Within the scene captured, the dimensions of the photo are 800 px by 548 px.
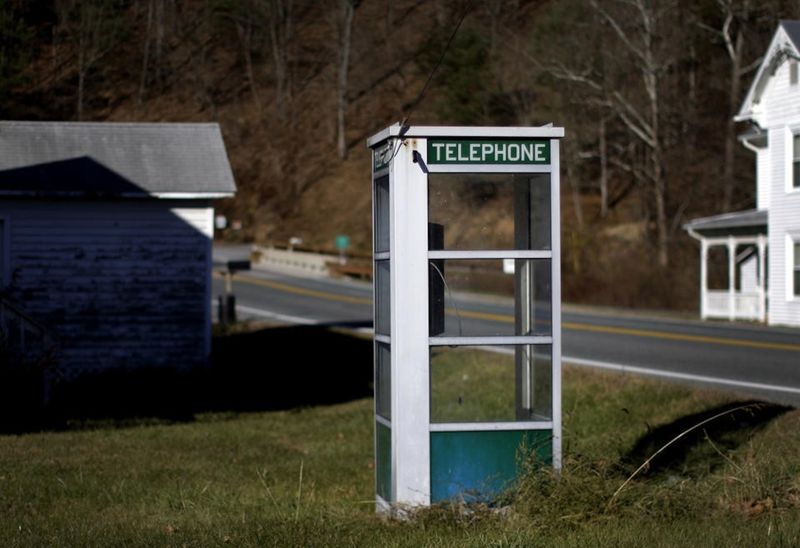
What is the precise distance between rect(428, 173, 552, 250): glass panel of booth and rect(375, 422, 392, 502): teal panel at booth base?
1.33 m

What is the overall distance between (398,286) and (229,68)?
75238 mm

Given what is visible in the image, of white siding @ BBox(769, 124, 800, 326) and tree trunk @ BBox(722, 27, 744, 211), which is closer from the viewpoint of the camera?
white siding @ BBox(769, 124, 800, 326)

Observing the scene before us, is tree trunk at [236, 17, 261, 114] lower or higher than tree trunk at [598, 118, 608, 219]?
higher

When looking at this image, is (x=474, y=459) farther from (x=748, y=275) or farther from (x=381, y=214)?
(x=748, y=275)

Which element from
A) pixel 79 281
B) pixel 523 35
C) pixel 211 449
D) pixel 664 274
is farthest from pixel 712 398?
pixel 523 35

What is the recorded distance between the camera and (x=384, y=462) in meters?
8.05

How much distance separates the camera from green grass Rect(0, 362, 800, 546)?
7090 mm

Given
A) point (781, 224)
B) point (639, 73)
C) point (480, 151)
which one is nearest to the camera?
point (480, 151)

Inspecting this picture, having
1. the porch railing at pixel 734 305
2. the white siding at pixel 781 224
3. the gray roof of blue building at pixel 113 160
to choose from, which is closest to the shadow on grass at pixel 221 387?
the gray roof of blue building at pixel 113 160

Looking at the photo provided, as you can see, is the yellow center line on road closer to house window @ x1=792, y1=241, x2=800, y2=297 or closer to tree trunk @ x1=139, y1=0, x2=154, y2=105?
house window @ x1=792, y1=241, x2=800, y2=297

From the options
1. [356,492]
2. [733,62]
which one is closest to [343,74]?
[733,62]

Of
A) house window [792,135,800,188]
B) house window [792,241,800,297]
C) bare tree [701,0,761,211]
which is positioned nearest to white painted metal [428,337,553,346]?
house window [792,241,800,297]

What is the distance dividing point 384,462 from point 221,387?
12.6 meters

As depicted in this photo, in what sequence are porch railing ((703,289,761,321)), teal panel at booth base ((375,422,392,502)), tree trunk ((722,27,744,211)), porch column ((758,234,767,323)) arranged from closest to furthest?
teal panel at booth base ((375,422,392,502)) → porch column ((758,234,767,323)) → porch railing ((703,289,761,321)) → tree trunk ((722,27,744,211))
